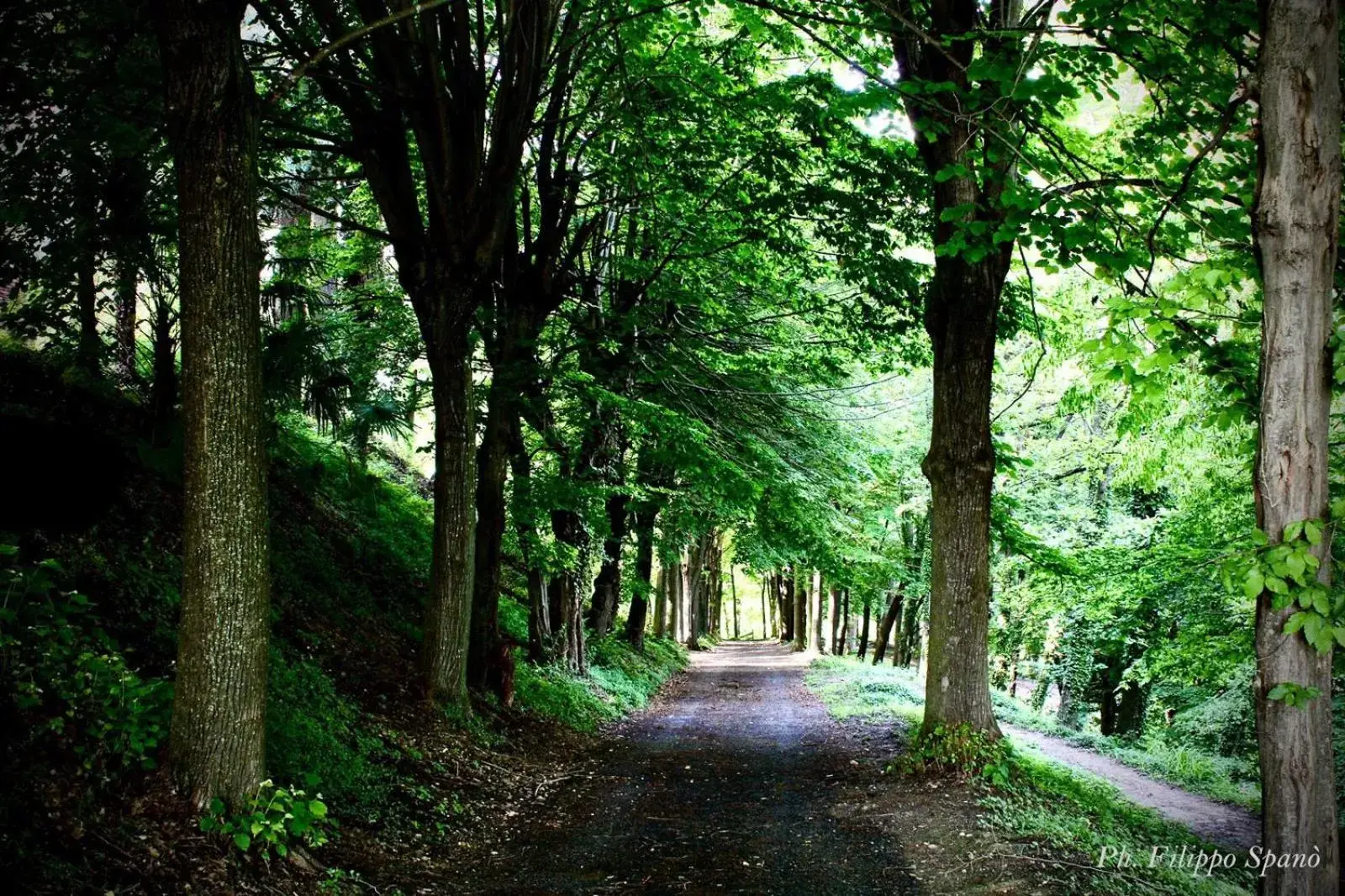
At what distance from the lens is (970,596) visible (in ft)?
28.1

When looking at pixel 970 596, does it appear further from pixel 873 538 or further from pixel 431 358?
pixel 873 538

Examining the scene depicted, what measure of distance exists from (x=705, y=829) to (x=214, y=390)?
16.6 feet

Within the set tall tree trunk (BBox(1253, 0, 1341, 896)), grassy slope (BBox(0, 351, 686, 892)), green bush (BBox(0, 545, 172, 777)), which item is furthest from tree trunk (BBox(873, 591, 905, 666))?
green bush (BBox(0, 545, 172, 777))

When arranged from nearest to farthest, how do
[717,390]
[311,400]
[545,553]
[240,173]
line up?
[240,173]
[311,400]
[545,553]
[717,390]

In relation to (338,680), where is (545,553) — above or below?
above

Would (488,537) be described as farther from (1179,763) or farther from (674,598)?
(674,598)

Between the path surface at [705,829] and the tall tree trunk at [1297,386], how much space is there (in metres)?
2.46

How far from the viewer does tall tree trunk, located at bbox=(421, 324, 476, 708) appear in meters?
8.88

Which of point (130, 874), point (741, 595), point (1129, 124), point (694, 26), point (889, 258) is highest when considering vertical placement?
Result: point (694, 26)

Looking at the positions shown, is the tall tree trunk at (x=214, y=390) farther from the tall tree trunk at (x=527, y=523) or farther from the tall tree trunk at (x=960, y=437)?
the tall tree trunk at (x=960, y=437)

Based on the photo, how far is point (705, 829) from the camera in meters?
7.01

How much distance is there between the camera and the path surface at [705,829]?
5.66m

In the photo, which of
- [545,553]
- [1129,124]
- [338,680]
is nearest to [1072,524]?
[1129,124]

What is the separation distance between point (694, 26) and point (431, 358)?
15.0 ft
